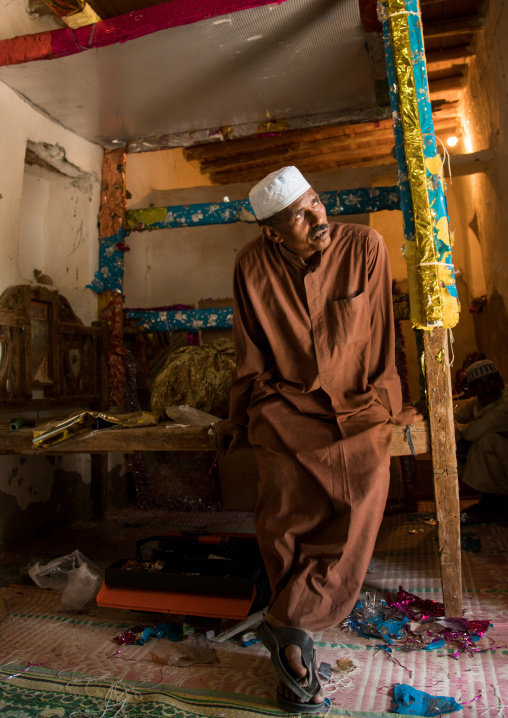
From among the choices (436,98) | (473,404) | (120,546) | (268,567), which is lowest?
(120,546)

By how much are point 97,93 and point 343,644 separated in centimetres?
339

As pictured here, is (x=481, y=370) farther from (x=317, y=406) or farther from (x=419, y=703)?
(x=419, y=703)

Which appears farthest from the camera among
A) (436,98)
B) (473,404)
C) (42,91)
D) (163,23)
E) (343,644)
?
(436,98)

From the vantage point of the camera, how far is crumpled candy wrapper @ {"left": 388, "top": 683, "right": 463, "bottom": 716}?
54.2 inches

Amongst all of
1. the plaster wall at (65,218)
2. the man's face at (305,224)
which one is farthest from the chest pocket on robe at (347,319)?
the plaster wall at (65,218)

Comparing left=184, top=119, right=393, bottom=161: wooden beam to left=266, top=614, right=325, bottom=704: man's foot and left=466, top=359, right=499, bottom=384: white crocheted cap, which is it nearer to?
left=466, top=359, right=499, bottom=384: white crocheted cap

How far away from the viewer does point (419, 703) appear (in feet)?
4.62

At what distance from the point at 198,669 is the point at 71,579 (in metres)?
0.87

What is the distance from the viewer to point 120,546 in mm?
3115

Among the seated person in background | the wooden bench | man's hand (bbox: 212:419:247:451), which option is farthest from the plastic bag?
the seated person in background

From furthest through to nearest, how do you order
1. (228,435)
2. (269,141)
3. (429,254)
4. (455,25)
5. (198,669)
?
(269,141)
(455,25)
(228,435)
(429,254)
(198,669)

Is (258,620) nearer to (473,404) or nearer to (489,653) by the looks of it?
(489,653)

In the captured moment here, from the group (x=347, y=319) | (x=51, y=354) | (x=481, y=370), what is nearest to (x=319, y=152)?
(x=481, y=370)

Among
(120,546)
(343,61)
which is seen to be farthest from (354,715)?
(343,61)
